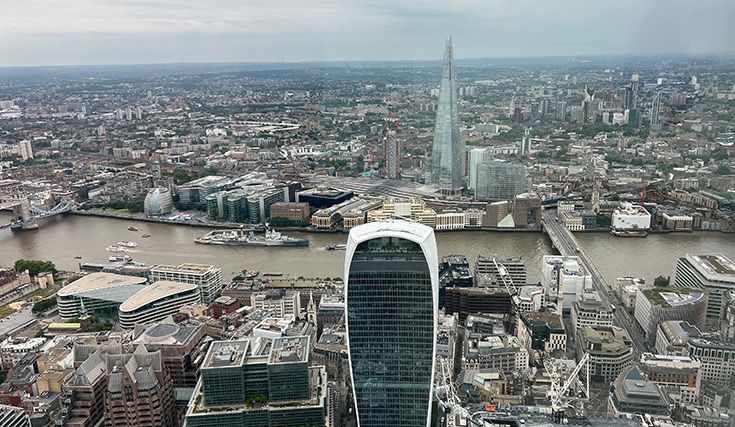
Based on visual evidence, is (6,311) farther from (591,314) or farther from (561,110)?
(561,110)

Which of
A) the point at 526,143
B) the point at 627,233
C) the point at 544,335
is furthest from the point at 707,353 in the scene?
the point at 526,143

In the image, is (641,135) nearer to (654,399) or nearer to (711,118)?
(711,118)

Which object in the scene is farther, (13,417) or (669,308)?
(669,308)

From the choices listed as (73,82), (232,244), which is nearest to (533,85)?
(232,244)

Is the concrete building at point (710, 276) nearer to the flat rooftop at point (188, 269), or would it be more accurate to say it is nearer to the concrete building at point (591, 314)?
the concrete building at point (591, 314)

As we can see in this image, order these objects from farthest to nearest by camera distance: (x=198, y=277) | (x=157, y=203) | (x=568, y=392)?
(x=157, y=203)
(x=198, y=277)
(x=568, y=392)

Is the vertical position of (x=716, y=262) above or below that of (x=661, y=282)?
above

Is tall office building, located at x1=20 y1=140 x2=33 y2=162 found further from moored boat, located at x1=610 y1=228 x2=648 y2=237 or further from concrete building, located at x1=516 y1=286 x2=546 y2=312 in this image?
moored boat, located at x1=610 y1=228 x2=648 y2=237

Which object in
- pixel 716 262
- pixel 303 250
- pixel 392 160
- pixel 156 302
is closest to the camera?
pixel 716 262
